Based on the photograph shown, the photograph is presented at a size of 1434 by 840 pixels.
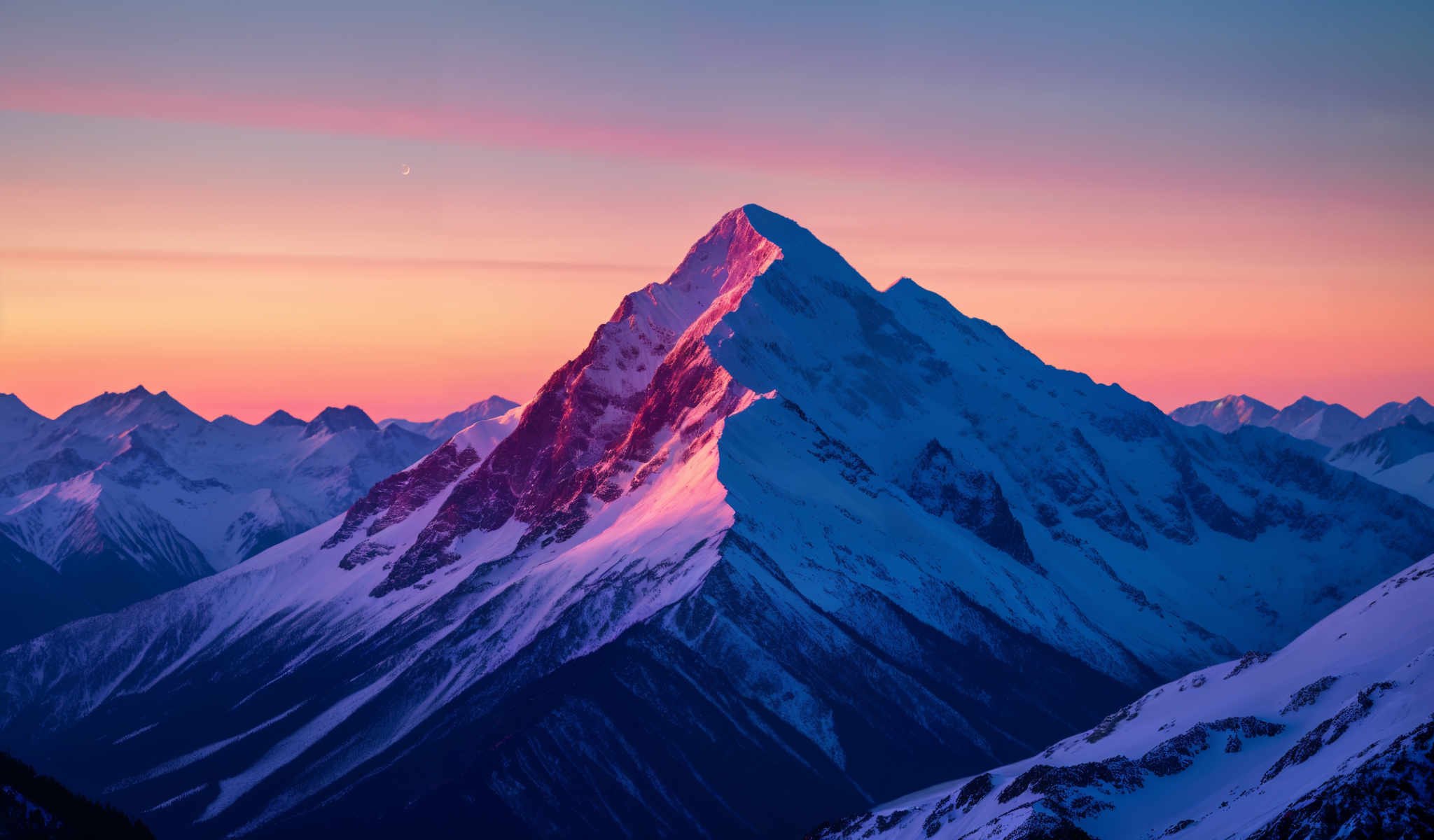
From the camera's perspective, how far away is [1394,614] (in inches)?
6122

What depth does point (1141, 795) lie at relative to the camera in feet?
474

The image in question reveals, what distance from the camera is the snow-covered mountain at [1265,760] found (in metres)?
114

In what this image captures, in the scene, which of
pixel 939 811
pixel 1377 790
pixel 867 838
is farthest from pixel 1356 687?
pixel 867 838

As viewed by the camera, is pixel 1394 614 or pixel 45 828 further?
pixel 1394 614

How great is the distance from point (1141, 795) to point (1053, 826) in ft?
44.1

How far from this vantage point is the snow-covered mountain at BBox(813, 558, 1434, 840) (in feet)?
375

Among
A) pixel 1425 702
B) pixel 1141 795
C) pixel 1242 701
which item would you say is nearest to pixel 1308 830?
pixel 1425 702

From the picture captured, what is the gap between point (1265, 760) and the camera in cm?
14050

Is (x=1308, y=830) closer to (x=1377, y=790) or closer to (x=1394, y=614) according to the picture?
(x=1377, y=790)

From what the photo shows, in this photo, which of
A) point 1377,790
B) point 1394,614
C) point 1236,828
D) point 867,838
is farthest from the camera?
point 867,838

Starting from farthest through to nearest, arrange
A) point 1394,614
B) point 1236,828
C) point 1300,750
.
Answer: point 1394,614
point 1300,750
point 1236,828

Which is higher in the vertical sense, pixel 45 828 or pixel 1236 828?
pixel 45 828

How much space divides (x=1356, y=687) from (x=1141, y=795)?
22.5 m

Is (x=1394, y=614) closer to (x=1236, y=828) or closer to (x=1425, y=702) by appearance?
(x=1425, y=702)
